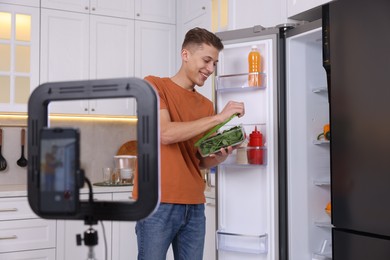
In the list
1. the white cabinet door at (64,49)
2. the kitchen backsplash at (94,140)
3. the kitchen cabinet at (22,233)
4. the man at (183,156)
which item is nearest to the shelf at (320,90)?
the man at (183,156)

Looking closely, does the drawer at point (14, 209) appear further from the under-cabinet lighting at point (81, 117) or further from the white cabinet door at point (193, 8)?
the white cabinet door at point (193, 8)

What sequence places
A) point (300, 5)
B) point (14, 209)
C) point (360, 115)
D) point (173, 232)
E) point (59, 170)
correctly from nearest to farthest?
point (59, 170) → point (360, 115) → point (173, 232) → point (300, 5) → point (14, 209)

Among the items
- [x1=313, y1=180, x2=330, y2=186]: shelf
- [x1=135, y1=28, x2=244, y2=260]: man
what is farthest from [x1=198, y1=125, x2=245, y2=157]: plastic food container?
[x1=313, y1=180, x2=330, y2=186]: shelf

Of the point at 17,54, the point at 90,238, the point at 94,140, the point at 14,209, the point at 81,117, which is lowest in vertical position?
the point at 14,209

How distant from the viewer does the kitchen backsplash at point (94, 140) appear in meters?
3.46

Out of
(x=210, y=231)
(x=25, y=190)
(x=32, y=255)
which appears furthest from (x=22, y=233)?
(x=210, y=231)

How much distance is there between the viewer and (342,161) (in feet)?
5.82

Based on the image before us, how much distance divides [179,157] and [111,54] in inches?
75.6

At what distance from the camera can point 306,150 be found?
2404 mm

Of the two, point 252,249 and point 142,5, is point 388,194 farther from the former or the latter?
point 142,5

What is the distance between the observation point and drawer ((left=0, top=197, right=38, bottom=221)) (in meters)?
2.94

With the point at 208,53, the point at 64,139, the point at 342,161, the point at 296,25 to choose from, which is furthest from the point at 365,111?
the point at 64,139

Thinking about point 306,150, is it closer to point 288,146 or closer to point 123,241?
point 288,146

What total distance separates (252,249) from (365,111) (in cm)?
106
